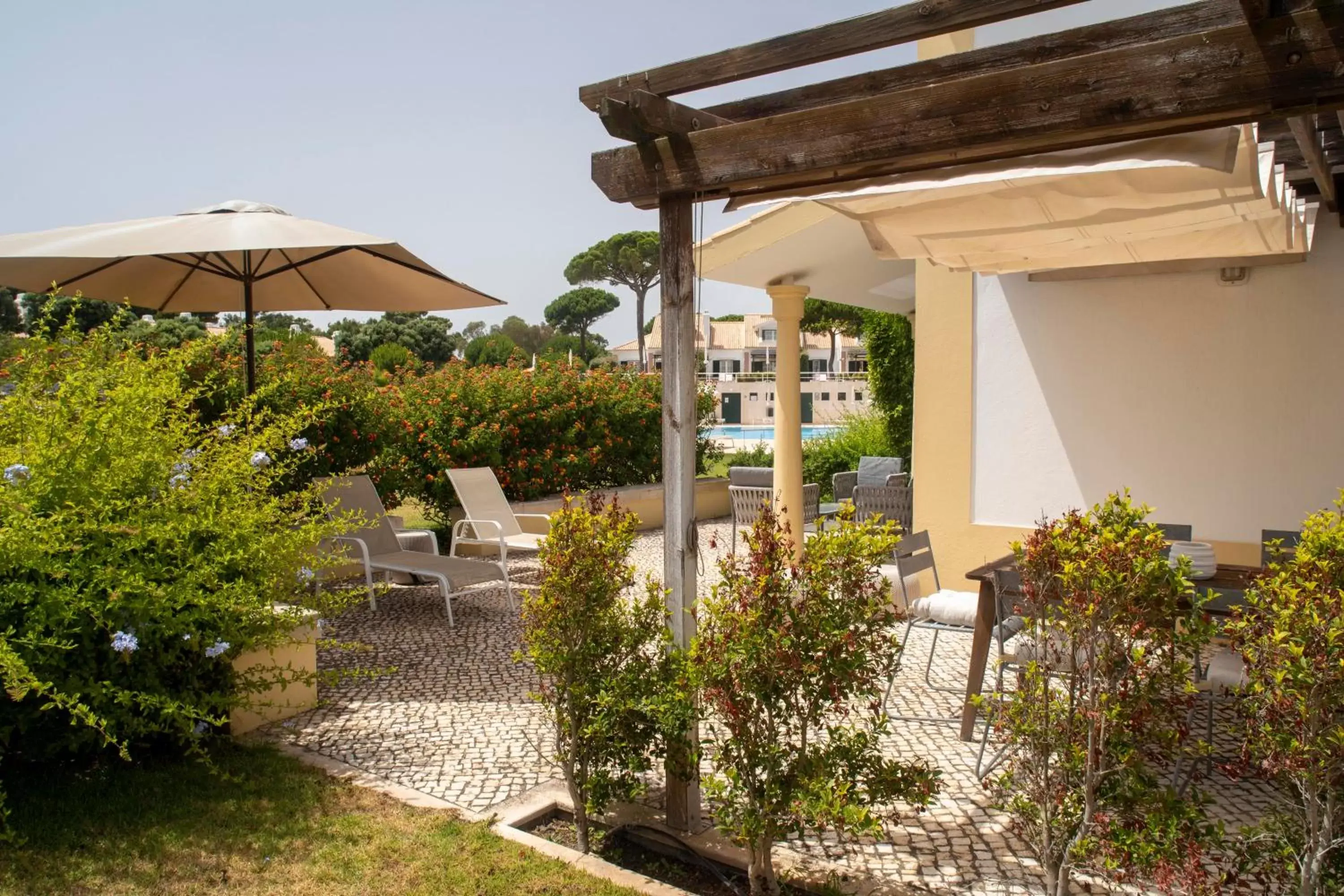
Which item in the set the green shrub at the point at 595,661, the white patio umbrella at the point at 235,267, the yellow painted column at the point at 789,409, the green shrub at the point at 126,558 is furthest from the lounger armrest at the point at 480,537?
the green shrub at the point at 595,661

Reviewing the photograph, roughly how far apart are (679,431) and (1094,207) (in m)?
2.35

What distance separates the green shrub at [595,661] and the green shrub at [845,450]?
11.6 m

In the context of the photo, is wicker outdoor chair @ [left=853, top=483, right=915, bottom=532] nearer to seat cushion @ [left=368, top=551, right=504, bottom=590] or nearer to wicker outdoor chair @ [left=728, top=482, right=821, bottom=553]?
wicker outdoor chair @ [left=728, top=482, right=821, bottom=553]

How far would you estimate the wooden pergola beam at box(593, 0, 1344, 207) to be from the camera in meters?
2.33

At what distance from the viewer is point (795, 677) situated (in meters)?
2.85

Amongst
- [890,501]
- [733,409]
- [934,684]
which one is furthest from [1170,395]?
[733,409]

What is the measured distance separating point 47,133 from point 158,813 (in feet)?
65.0

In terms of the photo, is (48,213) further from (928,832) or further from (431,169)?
(928,832)

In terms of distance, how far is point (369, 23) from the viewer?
10.2 m

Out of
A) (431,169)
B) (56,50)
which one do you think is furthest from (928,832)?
(431,169)

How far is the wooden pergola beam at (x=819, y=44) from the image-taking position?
2672 mm

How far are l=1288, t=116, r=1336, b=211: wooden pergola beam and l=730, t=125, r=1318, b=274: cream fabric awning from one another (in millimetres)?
132

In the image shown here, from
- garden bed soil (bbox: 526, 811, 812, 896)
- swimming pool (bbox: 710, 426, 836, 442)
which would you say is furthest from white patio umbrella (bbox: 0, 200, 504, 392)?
swimming pool (bbox: 710, 426, 836, 442)

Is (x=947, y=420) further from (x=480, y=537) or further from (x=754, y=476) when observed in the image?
(x=480, y=537)
